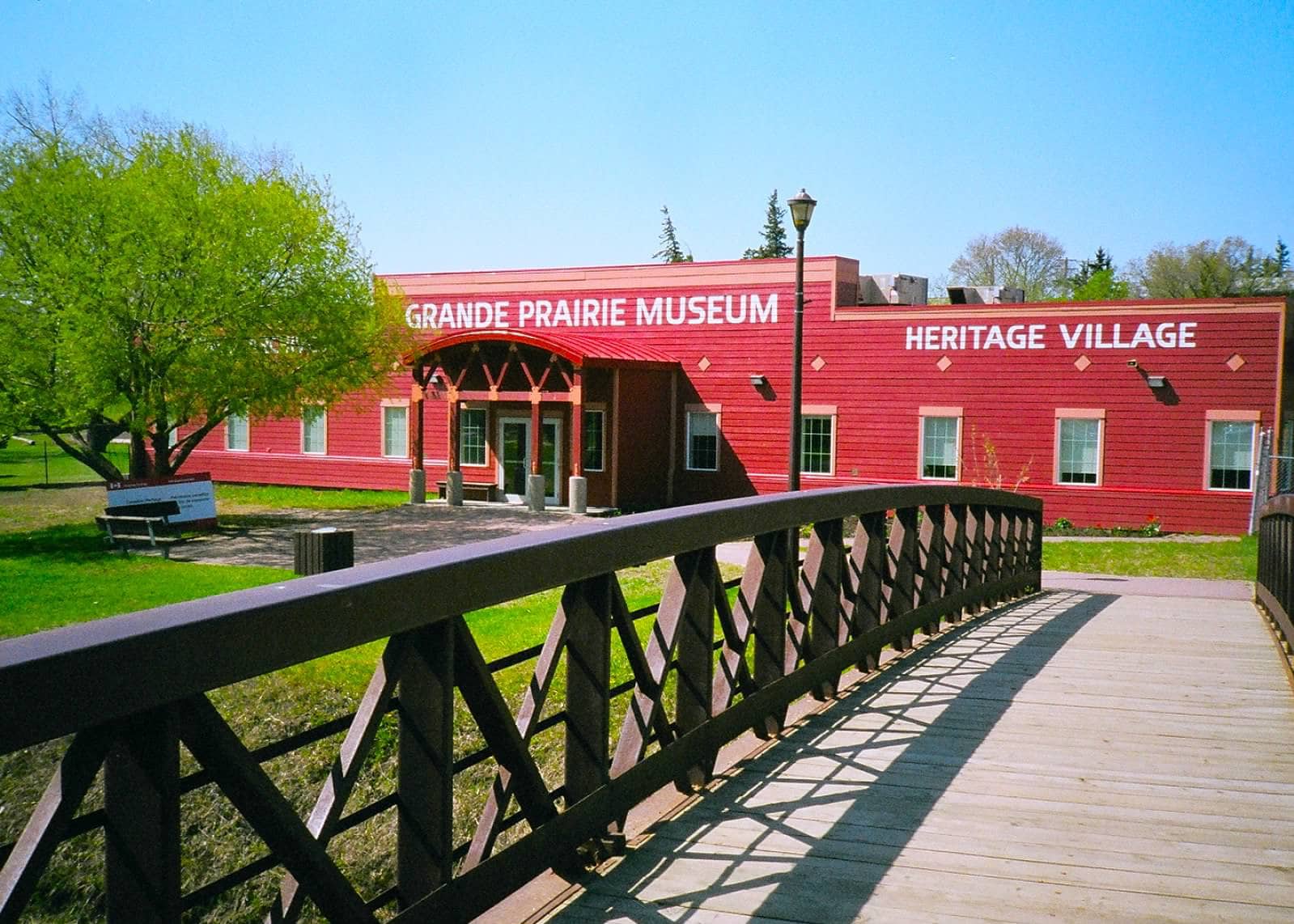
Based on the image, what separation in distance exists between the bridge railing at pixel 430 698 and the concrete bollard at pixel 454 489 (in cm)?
2136

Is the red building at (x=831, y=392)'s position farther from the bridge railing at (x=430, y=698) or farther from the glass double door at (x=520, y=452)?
the bridge railing at (x=430, y=698)

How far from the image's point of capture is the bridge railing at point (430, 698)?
2074 mm

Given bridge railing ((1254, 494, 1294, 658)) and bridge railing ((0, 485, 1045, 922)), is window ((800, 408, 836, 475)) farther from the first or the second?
bridge railing ((0, 485, 1045, 922))

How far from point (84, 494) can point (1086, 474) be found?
930 inches

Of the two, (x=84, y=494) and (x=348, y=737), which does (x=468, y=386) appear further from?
(x=348, y=737)

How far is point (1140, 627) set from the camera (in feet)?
34.0

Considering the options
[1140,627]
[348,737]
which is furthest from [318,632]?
[1140,627]

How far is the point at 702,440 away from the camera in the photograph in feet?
91.1

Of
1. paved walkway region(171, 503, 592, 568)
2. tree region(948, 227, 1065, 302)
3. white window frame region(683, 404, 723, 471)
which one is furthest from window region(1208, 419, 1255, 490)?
tree region(948, 227, 1065, 302)

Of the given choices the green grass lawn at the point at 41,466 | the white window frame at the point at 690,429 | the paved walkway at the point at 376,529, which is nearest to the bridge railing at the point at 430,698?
the paved walkway at the point at 376,529

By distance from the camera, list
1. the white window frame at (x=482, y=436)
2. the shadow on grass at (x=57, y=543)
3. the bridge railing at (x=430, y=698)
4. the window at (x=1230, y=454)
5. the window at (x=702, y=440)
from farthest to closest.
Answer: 1. the white window frame at (x=482, y=436)
2. the window at (x=702, y=440)
3. the window at (x=1230, y=454)
4. the shadow on grass at (x=57, y=543)
5. the bridge railing at (x=430, y=698)

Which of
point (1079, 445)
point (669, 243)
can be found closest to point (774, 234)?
point (669, 243)

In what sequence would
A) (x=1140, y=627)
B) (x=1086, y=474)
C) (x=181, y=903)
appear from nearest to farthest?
(x=181, y=903), (x=1140, y=627), (x=1086, y=474)

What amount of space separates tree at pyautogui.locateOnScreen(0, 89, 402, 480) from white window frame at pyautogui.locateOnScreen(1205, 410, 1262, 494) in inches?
649
